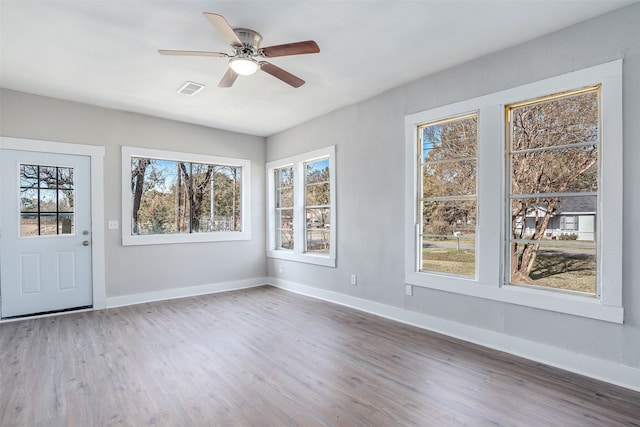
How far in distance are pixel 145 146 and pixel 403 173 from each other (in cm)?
393

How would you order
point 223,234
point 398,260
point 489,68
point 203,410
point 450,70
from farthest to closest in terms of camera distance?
1. point 223,234
2. point 398,260
3. point 450,70
4. point 489,68
5. point 203,410

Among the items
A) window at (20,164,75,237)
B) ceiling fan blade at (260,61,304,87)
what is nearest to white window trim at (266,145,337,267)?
ceiling fan blade at (260,61,304,87)

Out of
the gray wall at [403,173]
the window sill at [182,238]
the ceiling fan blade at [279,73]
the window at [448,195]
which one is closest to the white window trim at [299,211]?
the gray wall at [403,173]

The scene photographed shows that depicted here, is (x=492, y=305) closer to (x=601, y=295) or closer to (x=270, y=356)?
(x=601, y=295)

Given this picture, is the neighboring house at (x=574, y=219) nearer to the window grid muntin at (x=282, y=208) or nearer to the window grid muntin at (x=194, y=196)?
the window grid muntin at (x=282, y=208)

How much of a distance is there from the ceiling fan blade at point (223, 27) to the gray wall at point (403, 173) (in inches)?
71.9

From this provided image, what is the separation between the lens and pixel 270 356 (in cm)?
315

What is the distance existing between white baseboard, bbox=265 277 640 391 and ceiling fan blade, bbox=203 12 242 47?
11.0ft

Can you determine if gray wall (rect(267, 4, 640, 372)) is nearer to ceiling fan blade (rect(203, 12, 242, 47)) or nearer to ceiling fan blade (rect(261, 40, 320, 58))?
ceiling fan blade (rect(261, 40, 320, 58))

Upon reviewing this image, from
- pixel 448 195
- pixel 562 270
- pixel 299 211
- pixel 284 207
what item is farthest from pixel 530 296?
pixel 284 207

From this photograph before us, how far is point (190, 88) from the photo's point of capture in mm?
4152

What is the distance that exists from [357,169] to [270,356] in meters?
2.71

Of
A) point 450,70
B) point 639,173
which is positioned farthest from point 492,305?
point 450,70

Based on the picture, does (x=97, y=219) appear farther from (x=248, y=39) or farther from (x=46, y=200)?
(x=248, y=39)
